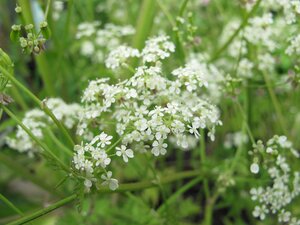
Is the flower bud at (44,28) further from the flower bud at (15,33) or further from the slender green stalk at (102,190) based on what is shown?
the slender green stalk at (102,190)

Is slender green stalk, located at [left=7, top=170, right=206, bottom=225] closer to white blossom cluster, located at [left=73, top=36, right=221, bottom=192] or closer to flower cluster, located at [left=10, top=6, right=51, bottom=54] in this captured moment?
white blossom cluster, located at [left=73, top=36, right=221, bottom=192]

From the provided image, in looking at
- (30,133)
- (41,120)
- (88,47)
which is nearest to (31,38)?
(30,133)

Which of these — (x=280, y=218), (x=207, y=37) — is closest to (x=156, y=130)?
(x=280, y=218)

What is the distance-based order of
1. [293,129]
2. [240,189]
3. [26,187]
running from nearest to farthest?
1. [240,189]
2. [293,129]
3. [26,187]

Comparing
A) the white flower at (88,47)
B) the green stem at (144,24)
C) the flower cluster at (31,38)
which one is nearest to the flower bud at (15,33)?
the flower cluster at (31,38)

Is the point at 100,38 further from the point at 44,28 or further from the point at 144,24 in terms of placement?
the point at 44,28

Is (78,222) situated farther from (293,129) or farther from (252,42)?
(293,129)
